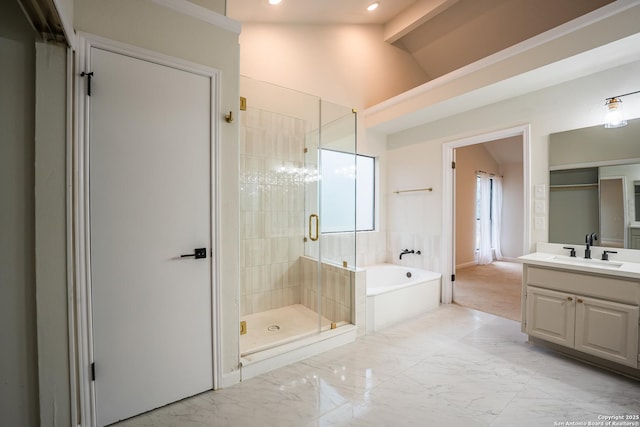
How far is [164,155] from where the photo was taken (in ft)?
5.30

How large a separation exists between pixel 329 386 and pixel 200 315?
3.30ft

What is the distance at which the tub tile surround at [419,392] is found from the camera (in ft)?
5.10

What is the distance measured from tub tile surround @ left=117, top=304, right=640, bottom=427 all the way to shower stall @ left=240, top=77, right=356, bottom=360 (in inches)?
21.9

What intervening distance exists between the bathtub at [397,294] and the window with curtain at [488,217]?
3349 mm

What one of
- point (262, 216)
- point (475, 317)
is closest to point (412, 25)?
point (262, 216)

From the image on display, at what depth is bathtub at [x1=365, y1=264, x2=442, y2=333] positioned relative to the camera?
273 cm

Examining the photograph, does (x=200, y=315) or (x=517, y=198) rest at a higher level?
(x=517, y=198)

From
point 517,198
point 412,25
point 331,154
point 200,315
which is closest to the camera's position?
point 200,315

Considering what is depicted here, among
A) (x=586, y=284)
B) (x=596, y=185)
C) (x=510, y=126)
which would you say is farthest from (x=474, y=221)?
(x=586, y=284)

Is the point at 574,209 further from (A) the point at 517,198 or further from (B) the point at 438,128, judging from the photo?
(A) the point at 517,198

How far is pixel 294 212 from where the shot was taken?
10.5 feet

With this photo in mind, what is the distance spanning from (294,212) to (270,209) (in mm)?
300

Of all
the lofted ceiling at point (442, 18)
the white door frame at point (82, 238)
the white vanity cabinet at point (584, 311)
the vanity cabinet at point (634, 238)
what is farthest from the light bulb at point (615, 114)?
the white door frame at point (82, 238)

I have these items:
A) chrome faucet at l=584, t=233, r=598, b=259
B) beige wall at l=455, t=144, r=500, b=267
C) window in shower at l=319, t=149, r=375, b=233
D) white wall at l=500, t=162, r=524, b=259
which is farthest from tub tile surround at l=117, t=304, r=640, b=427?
white wall at l=500, t=162, r=524, b=259
